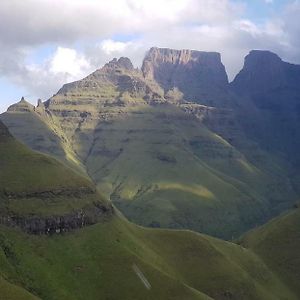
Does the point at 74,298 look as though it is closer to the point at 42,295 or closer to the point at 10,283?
the point at 42,295

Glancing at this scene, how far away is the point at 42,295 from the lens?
194 meters

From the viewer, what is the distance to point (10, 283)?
599 feet

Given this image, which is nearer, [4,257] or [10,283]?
[10,283]

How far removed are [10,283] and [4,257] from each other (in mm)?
18749

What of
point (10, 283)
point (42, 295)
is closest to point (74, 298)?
point (42, 295)

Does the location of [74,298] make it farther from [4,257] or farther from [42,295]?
[4,257]

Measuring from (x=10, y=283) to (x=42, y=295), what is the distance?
587 inches

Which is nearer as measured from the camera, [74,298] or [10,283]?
[10,283]

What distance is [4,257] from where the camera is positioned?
199625 millimetres

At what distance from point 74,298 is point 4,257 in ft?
88.2

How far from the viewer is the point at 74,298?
646 ft

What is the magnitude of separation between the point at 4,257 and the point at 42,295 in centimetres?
1856

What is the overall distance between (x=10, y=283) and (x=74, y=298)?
24.1 m
